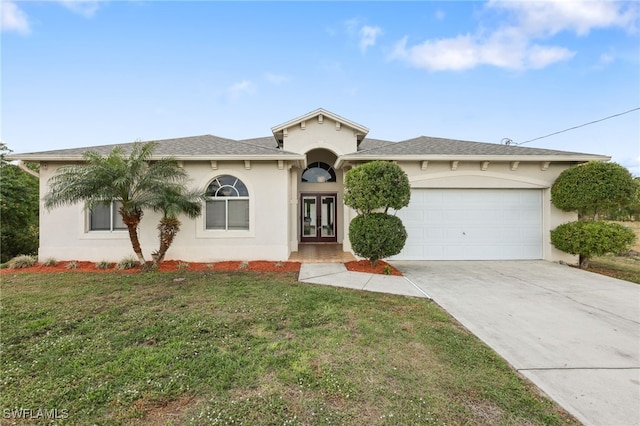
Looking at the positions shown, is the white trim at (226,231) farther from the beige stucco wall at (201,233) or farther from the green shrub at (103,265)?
the green shrub at (103,265)

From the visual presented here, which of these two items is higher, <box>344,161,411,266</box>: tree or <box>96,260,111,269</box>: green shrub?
<box>344,161,411,266</box>: tree

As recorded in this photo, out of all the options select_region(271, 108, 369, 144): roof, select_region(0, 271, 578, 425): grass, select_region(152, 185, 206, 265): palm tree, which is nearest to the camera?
select_region(0, 271, 578, 425): grass

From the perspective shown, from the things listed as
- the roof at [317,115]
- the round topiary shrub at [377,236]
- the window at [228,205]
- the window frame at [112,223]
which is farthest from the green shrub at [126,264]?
the roof at [317,115]

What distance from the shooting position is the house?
9.07m

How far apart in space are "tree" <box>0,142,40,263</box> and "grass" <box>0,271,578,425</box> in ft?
32.6

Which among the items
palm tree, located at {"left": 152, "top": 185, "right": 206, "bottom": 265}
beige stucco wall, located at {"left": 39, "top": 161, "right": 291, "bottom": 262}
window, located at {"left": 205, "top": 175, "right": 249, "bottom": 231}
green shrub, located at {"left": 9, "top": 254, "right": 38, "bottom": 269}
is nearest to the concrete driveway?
beige stucco wall, located at {"left": 39, "top": 161, "right": 291, "bottom": 262}

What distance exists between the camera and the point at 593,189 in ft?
27.3

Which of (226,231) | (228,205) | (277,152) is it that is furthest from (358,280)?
(228,205)

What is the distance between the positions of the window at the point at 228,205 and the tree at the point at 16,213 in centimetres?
971

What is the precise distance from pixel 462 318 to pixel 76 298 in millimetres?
7709

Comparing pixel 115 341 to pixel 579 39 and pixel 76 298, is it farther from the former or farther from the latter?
pixel 579 39

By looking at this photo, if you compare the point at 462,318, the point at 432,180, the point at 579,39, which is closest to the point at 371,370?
the point at 462,318

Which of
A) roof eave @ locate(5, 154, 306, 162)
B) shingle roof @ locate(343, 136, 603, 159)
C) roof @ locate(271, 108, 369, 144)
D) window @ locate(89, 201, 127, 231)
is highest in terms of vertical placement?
roof @ locate(271, 108, 369, 144)

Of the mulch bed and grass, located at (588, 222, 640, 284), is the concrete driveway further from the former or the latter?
grass, located at (588, 222, 640, 284)
